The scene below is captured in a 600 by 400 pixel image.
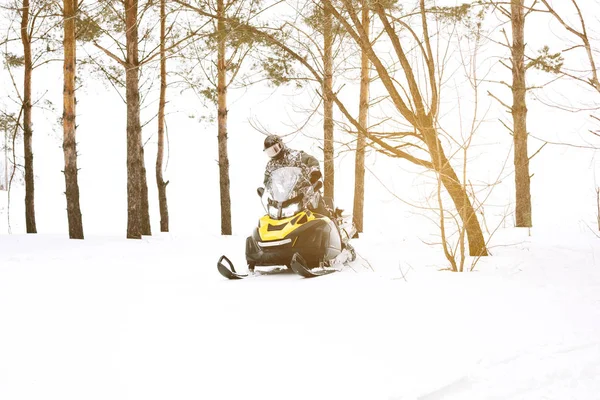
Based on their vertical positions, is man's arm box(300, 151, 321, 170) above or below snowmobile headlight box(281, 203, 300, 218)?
above

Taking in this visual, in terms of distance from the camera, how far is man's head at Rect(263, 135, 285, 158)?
21.5ft

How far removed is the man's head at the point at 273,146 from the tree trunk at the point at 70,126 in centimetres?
Result: 686

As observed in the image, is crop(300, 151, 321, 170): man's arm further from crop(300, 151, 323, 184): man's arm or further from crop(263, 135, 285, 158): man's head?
crop(263, 135, 285, 158): man's head

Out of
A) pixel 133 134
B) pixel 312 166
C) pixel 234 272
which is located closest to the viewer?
pixel 234 272

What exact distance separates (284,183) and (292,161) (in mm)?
→ 352

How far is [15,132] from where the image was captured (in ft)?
57.0

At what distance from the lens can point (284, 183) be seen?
6336 mm

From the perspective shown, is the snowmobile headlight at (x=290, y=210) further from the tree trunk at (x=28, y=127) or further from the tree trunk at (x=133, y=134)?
the tree trunk at (x=28, y=127)

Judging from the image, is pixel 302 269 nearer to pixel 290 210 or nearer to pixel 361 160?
pixel 290 210

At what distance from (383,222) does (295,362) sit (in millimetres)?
13822

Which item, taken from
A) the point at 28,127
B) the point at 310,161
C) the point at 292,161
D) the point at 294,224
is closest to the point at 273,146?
the point at 292,161

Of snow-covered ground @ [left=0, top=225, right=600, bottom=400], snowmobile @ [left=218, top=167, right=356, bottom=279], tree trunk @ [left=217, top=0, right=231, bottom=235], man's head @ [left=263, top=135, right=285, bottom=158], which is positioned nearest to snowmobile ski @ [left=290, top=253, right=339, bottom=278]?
snowmobile @ [left=218, top=167, right=356, bottom=279]

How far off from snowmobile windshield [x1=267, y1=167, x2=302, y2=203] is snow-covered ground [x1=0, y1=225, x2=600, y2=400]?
944 millimetres

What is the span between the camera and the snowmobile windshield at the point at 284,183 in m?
6.27
